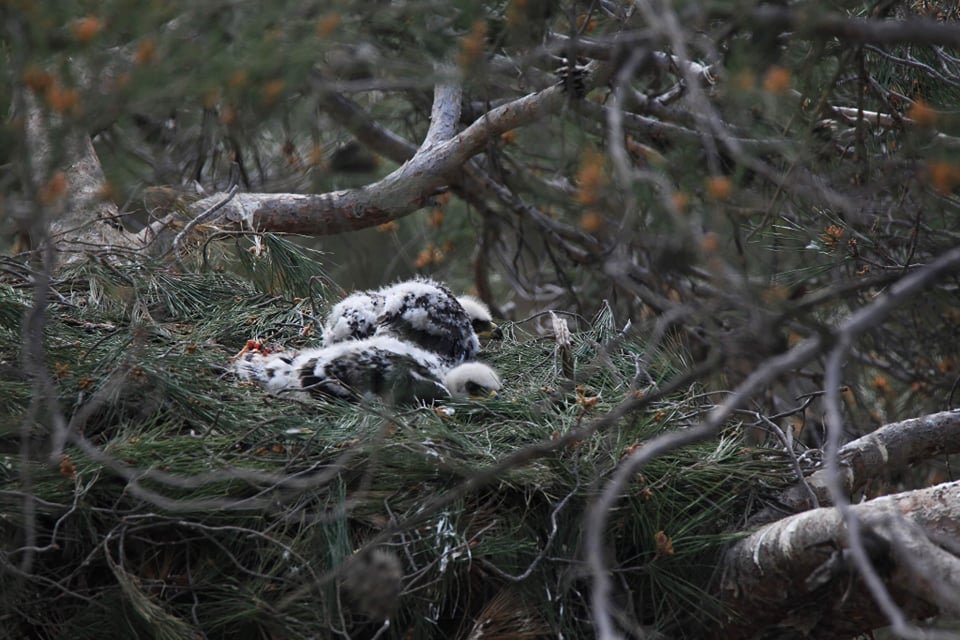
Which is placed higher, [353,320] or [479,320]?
[353,320]

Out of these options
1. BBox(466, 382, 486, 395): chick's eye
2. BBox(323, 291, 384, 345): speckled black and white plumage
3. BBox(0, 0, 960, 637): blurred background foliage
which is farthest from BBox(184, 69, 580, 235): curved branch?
BBox(466, 382, 486, 395): chick's eye

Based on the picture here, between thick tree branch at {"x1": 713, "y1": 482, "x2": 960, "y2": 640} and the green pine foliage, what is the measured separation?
109mm

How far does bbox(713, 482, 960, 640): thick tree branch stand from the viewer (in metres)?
2.57

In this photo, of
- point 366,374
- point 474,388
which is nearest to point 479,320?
point 474,388

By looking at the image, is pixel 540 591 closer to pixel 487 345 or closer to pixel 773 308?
pixel 773 308

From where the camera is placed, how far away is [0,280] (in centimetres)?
413

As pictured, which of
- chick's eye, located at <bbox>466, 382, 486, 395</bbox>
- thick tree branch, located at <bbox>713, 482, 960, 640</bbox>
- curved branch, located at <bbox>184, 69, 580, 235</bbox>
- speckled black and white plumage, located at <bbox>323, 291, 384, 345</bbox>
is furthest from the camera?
curved branch, located at <bbox>184, 69, 580, 235</bbox>

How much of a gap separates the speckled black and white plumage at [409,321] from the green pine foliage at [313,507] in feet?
1.78

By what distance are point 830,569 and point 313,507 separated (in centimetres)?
134

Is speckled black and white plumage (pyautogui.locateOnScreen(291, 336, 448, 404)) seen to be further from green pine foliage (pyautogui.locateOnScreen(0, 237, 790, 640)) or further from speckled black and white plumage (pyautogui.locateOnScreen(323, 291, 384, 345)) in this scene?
speckled black and white plumage (pyautogui.locateOnScreen(323, 291, 384, 345))

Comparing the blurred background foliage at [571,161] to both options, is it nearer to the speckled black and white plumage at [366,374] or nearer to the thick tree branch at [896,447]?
the speckled black and white plumage at [366,374]

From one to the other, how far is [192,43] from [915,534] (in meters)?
1.88

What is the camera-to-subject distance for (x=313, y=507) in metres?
3.08

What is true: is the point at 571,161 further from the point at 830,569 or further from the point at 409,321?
the point at 830,569
